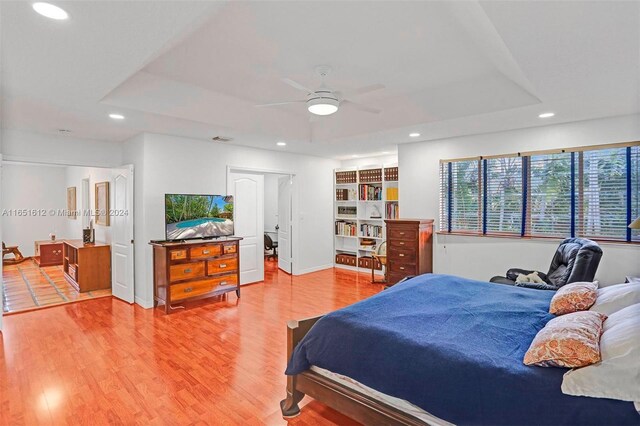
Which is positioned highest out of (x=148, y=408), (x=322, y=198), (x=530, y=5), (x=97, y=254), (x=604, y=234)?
(x=530, y=5)

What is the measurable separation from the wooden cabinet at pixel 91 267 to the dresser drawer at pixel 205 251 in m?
2.25

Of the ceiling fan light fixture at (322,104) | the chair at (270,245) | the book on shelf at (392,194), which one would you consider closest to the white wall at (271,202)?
the chair at (270,245)

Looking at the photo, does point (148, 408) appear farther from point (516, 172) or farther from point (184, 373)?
point (516, 172)

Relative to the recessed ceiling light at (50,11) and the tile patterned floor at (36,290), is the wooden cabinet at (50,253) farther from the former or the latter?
the recessed ceiling light at (50,11)

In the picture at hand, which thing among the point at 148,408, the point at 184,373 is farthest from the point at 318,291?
the point at 148,408

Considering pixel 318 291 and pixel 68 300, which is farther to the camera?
pixel 318 291

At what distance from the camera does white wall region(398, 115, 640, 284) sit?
3.92 metres

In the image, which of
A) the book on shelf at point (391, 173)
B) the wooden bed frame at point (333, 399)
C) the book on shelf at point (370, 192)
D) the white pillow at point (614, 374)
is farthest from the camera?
the book on shelf at point (370, 192)

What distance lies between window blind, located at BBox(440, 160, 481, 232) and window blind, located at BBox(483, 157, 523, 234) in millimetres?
150

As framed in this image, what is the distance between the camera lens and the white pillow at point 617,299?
2023 millimetres

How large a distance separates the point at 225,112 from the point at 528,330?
12.5ft

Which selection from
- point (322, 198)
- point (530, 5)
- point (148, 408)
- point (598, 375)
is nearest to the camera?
point (598, 375)

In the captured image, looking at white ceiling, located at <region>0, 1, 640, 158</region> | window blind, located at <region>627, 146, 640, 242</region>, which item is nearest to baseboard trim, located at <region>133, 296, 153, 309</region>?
white ceiling, located at <region>0, 1, 640, 158</region>

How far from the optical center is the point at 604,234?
13.2 ft
